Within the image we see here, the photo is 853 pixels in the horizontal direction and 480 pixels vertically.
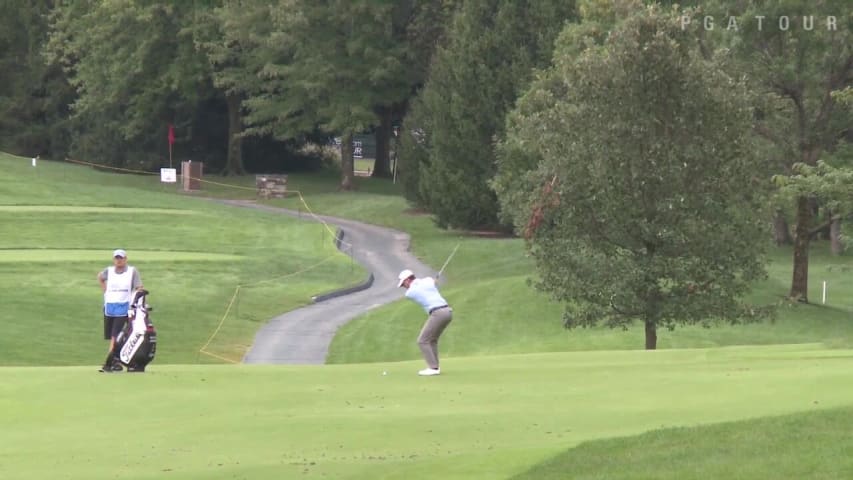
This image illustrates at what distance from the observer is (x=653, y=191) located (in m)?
32.2

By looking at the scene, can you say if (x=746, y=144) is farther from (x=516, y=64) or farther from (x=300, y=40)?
(x=300, y=40)

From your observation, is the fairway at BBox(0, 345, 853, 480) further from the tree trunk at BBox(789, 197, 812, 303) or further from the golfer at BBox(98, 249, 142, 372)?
the tree trunk at BBox(789, 197, 812, 303)

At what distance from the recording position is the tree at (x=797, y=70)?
4044 centimetres

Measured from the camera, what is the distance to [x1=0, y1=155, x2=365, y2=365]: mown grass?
1431 inches

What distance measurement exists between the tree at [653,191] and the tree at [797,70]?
7796 millimetres

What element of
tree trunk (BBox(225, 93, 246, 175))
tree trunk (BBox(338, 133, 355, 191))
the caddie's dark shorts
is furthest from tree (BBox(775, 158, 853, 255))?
tree trunk (BBox(225, 93, 246, 175))

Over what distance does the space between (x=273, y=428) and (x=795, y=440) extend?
599cm

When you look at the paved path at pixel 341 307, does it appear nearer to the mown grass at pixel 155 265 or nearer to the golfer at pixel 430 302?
the mown grass at pixel 155 265

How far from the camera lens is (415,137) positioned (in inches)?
2896

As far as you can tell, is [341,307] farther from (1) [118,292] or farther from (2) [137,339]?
(2) [137,339]

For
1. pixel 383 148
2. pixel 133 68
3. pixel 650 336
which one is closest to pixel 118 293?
pixel 650 336

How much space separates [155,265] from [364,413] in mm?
32305

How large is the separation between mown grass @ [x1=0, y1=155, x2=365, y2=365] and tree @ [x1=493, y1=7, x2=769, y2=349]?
33.5 ft

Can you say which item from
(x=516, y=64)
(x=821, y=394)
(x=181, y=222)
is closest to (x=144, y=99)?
(x=181, y=222)
